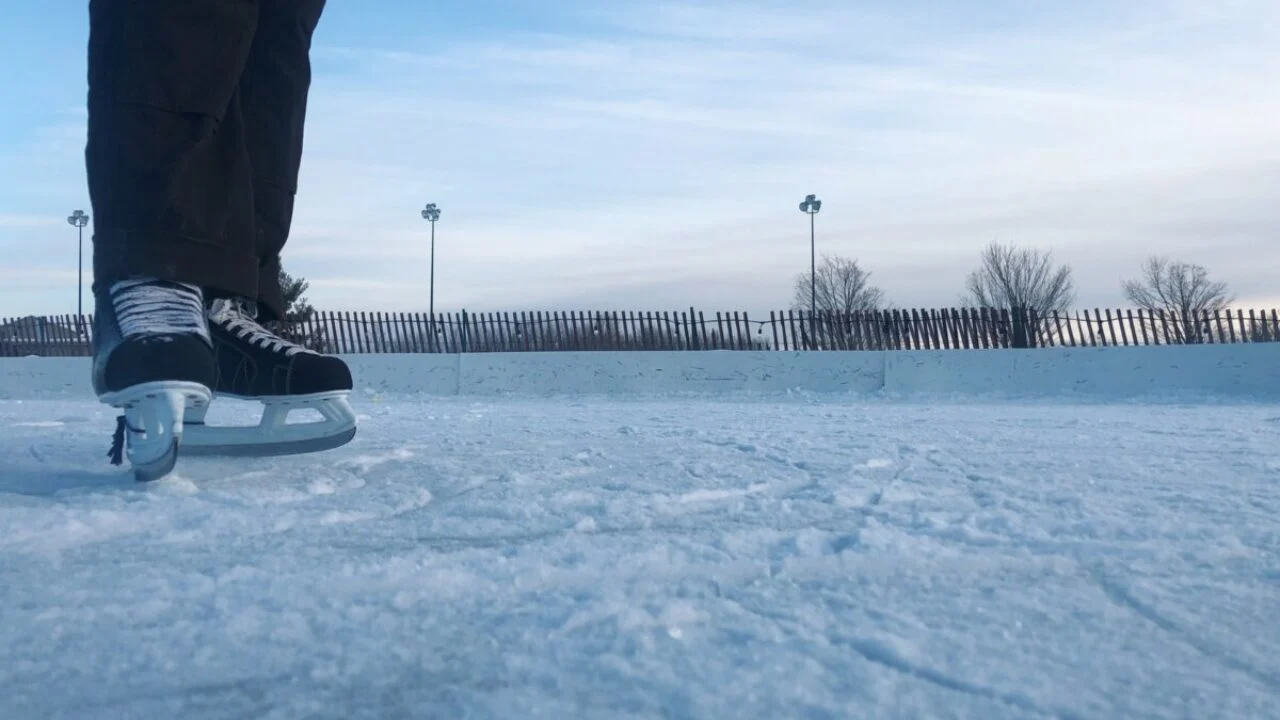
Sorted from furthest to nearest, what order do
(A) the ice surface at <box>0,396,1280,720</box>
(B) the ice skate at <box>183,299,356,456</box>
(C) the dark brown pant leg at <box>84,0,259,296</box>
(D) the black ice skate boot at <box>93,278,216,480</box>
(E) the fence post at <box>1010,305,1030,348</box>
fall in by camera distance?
(E) the fence post at <box>1010,305,1030,348</box>
(B) the ice skate at <box>183,299,356,456</box>
(C) the dark brown pant leg at <box>84,0,259,296</box>
(D) the black ice skate boot at <box>93,278,216,480</box>
(A) the ice surface at <box>0,396,1280,720</box>

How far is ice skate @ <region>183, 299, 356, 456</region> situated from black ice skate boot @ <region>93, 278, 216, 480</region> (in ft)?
0.58

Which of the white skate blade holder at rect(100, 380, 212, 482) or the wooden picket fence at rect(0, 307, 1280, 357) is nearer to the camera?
the white skate blade holder at rect(100, 380, 212, 482)

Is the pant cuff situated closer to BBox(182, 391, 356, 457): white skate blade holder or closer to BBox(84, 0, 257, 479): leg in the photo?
BBox(84, 0, 257, 479): leg

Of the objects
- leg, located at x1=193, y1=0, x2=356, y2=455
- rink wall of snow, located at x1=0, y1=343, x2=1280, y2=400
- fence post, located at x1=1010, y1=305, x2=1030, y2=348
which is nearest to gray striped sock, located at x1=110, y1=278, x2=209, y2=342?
leg, located at x1=193, y1=0, x2=356, y2=455

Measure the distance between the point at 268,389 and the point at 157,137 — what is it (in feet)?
1.49

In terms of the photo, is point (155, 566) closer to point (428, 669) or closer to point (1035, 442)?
point (428, 669)

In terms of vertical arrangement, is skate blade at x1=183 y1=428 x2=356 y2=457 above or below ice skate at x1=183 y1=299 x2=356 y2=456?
below

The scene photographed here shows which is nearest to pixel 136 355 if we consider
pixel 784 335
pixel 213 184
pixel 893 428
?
pixel 213 184

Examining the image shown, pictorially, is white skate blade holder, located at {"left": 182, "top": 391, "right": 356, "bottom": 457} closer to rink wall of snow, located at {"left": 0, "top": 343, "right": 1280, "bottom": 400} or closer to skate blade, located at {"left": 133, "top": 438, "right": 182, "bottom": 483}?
skate blade, located at {"left": 133, "top": 438, "right": 182, "bottom": 483}

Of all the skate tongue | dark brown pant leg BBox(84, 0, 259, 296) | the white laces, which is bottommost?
the white laces

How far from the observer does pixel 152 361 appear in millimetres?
1447

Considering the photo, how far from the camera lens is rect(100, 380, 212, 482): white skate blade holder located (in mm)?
1461

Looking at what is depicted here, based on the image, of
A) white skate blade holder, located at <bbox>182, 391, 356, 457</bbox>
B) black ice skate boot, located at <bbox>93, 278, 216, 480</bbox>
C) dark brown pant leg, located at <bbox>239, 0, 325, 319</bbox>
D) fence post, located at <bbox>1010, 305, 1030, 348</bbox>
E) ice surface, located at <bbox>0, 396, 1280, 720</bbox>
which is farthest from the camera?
fence post, located at <bbox>1010, 305, 1030, 348</bbox>

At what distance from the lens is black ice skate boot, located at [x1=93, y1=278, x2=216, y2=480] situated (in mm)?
1450
